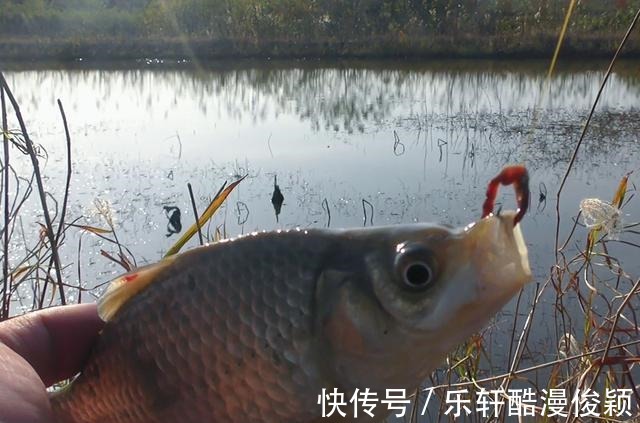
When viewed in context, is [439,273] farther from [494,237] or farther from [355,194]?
[355,194]

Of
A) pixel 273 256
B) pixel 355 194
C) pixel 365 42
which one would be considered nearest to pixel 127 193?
pixel 355 194

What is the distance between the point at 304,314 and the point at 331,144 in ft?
27.5

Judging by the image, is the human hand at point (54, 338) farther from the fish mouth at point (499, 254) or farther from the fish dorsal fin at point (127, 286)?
the fish mouth at point (499, 254)

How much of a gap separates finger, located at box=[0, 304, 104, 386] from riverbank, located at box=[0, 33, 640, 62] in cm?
1582

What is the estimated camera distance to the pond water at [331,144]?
6.36m

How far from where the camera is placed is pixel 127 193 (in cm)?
769

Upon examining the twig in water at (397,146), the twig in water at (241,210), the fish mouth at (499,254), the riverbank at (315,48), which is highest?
the fish mouth at (499,254)

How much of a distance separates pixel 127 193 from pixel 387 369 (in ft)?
22.8

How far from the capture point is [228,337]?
47.8 inches

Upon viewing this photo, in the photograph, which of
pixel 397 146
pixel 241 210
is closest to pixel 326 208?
pixel 241 210

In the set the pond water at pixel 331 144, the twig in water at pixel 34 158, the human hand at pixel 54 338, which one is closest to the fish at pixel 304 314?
the human hand at pixel 54 338

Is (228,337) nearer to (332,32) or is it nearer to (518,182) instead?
(518,182)

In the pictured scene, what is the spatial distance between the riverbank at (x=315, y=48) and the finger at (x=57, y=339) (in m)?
15.8

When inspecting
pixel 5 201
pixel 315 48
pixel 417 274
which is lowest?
pixel 315 48
